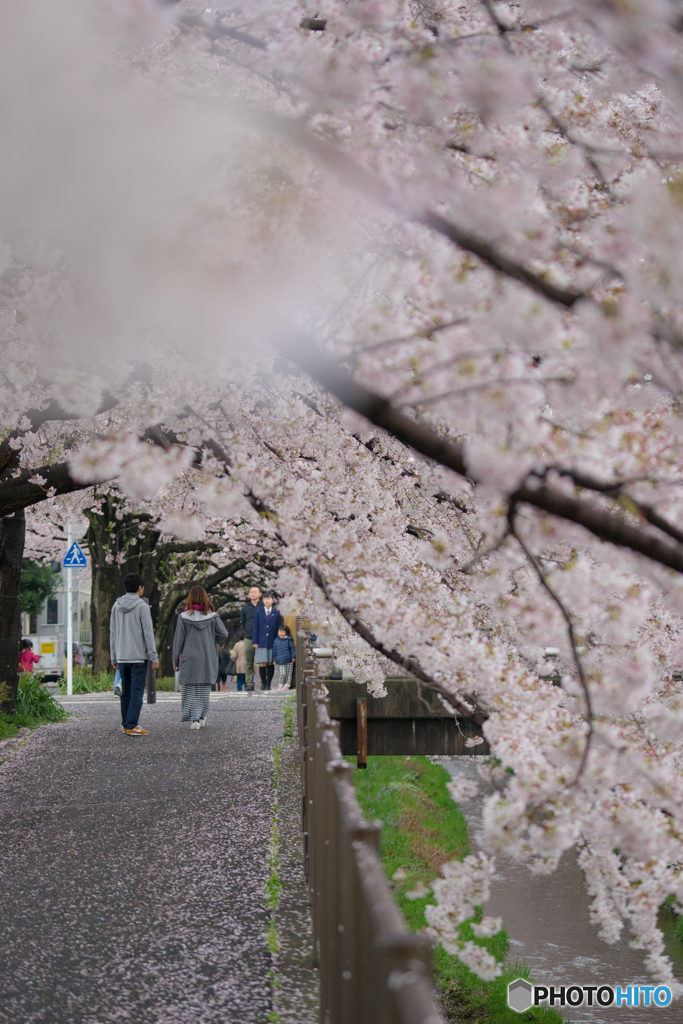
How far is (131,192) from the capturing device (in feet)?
12.0

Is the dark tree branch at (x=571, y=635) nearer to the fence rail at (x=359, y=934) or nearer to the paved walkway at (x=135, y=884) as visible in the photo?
the fence rail at (x=359, y=934)

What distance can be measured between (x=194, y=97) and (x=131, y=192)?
0.50 meters

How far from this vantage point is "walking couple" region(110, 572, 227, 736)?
34.8 ft

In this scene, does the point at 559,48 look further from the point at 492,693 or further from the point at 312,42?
the point at 492,693

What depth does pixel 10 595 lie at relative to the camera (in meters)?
12.6

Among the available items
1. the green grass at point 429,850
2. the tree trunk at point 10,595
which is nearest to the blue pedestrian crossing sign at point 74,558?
the tree trunk at point 10,595

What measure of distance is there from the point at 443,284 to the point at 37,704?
11.0 meters

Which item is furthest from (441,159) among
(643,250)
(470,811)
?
(470,811)

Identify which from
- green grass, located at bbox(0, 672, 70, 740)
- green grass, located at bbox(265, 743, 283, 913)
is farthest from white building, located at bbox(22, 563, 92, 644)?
green grass, located at bbox(265, 743, 283, 913)

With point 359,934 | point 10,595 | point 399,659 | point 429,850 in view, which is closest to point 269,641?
point 10,595

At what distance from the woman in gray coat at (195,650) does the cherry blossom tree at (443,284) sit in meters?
6.61

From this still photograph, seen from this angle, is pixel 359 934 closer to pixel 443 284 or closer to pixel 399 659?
pixel 443 284

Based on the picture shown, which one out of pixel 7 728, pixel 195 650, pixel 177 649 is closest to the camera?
pixel 7 728

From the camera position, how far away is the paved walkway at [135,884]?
12.7ft
